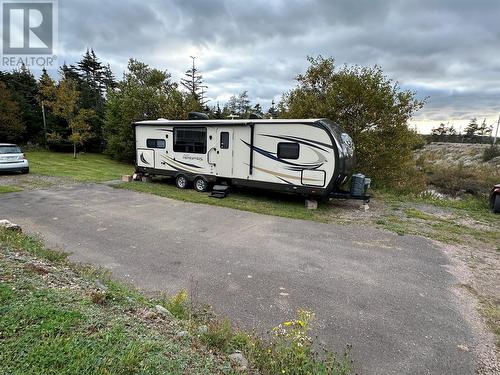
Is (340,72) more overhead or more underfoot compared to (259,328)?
more overhead

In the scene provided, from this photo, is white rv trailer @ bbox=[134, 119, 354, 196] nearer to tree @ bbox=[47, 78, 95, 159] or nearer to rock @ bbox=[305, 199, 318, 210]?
rock @ bbox=[305, 199, 318, 210]

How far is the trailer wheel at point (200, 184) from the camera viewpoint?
453 inches

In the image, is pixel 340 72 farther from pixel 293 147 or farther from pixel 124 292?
pixel 124 292

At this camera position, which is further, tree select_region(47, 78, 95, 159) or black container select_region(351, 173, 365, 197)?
tree select_region(47, 78, 95, 159)

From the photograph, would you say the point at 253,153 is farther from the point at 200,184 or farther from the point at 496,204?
the point at 496,204

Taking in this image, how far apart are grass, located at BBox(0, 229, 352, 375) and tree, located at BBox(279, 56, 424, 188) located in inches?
496

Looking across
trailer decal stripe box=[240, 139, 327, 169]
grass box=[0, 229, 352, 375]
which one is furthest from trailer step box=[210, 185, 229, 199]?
grass box=[0, 229, 352, 375]

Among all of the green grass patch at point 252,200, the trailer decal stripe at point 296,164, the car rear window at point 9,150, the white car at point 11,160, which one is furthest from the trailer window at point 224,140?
the car rear window at point 9,150

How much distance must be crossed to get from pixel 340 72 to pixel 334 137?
7.74 meters

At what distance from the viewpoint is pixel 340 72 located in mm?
14859

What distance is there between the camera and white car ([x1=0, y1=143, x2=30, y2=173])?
1328cm

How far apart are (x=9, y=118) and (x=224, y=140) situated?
2195cm

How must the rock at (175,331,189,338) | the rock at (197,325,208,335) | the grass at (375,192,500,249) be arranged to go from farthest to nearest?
1. the grass at (375,192,500,249)
2. the rock at (197,325,208,335)
3. the rock at (175,331,189,338)

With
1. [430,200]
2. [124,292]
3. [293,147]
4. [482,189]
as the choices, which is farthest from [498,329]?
[482,189]
